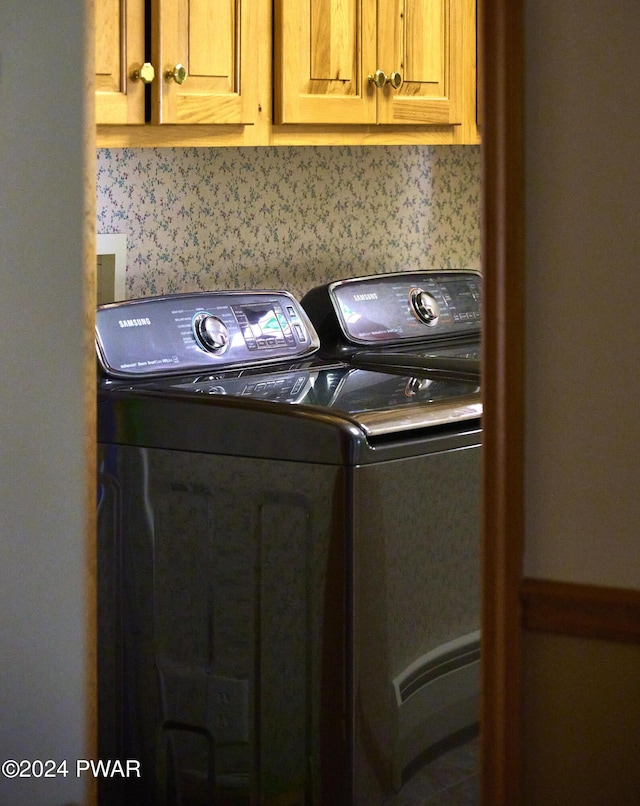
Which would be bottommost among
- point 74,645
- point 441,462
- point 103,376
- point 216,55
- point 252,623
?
point 252,623

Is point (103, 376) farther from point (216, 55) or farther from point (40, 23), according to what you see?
point (40, 23)

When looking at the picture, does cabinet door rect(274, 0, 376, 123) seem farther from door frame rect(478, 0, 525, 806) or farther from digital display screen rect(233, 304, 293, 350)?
door frame rect(478, 0, 525, 806)

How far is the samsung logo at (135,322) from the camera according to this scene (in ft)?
7.29

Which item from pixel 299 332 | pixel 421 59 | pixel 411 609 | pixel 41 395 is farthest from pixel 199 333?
pixel 41 395

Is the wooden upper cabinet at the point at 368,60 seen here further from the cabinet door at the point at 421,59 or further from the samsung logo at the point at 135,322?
the samsung logo at the point at 135,322

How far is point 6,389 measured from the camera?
4.12 feet

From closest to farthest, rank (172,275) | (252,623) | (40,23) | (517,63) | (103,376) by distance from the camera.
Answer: (517,63), (40,23), (252,623), (103,376), (172,275)

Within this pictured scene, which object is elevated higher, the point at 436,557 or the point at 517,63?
the point at 517,63

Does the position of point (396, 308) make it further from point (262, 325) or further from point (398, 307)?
point (262, 325)

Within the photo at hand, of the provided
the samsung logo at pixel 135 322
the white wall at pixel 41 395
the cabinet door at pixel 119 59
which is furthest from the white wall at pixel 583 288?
the samsung logo at pixel 135 322

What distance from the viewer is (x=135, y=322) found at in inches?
88.2

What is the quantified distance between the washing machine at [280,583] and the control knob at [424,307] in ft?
2.09

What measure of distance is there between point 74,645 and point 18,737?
120mm

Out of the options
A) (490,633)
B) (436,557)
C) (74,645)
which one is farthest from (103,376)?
(490,633)
